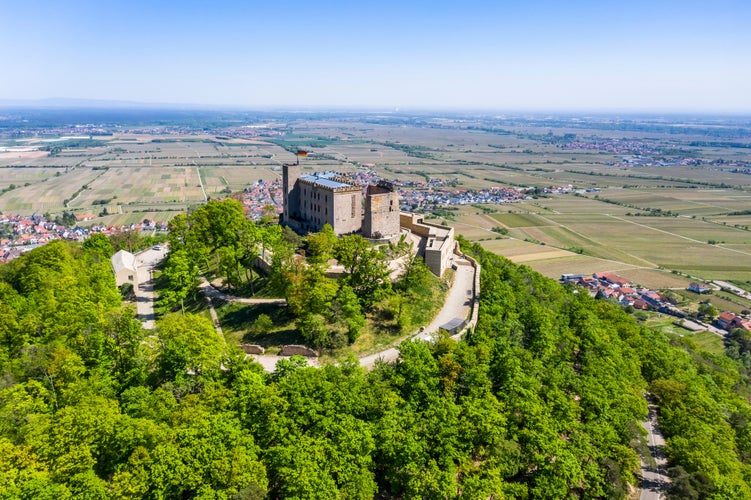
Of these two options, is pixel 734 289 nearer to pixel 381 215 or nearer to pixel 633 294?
pixel 633 294

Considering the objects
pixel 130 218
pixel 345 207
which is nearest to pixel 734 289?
pixel 345 207

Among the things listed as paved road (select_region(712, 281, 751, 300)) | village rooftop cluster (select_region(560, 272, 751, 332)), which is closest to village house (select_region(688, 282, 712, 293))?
village rooftop cluster (select_region(560, 272, 751, 332))

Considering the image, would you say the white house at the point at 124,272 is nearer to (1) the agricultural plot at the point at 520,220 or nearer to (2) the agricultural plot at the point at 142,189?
(2) the agricultural plot at the point at 142,189

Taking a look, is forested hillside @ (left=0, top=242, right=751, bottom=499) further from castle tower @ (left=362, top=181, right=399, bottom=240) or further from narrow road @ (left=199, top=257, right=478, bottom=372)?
castle tower @ (left=362, top=181, right=399, bottom=240)

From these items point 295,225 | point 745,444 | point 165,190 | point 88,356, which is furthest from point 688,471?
point 165,190

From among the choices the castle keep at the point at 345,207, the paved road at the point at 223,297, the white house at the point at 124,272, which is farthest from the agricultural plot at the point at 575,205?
the white house at the point at 124,272

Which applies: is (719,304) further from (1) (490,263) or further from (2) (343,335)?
(2) (343,335)
